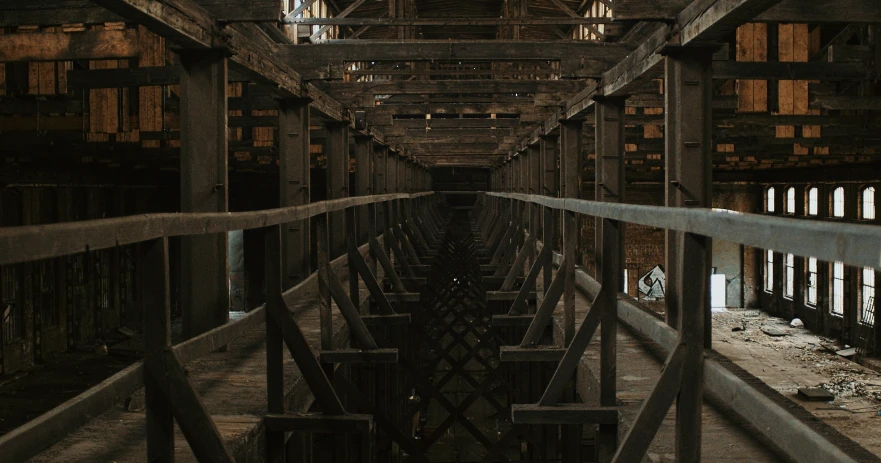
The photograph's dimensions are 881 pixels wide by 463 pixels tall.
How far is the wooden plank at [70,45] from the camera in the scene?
626 centimetres

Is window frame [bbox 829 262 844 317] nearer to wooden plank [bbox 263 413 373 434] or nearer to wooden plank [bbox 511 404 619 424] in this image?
wooden plank [bbox 511 404 619 424]

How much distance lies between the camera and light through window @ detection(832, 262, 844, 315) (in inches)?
954

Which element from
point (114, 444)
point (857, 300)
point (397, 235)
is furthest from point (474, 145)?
point (114, 444)

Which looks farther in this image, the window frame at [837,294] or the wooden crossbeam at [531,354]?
the window frame at [837,294]

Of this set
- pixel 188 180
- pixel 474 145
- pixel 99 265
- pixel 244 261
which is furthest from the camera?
pixel 244 261

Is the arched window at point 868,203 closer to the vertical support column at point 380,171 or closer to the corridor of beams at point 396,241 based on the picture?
the corridor of beams at point 396,241

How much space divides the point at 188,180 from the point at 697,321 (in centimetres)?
390

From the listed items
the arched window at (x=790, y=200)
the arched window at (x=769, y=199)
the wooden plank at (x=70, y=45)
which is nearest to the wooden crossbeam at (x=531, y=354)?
the wooden plank at (x=70, y=45)

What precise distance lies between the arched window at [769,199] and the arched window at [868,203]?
6.38 metres

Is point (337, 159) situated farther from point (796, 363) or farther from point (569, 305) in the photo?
point (796, 363)

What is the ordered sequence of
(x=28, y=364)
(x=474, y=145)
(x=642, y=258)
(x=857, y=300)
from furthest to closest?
(x=642, y=258) < (x=857, y=300) < (x=474, y=145) < (x=28, y=364)

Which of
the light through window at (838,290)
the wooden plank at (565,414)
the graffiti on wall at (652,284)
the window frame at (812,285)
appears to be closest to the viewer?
the wooden plank at (565,414)

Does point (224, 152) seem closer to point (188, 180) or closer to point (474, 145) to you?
point (188, 180)

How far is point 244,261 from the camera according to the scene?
29203mm
